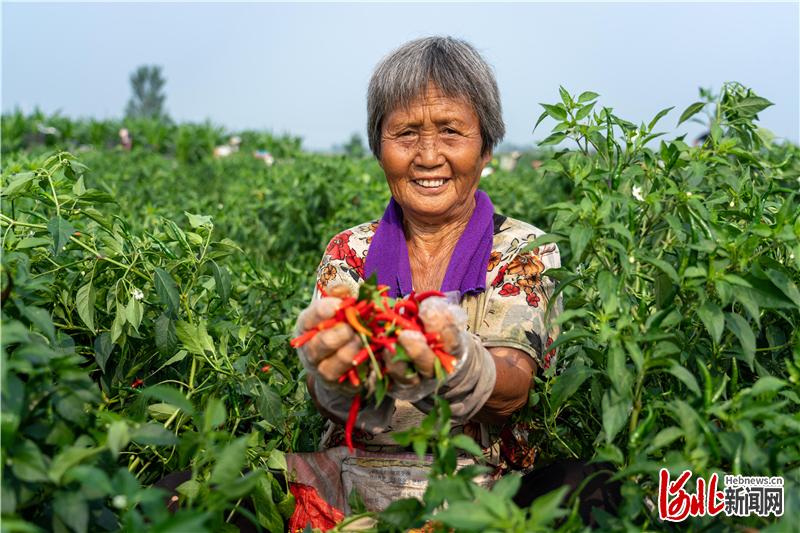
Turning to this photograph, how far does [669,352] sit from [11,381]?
112cm

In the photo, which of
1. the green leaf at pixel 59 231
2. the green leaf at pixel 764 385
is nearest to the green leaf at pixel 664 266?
the green leaf at pixel 764 385

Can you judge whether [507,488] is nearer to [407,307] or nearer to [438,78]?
[407,307]

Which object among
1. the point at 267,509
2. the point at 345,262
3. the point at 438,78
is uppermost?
the point at 438,78

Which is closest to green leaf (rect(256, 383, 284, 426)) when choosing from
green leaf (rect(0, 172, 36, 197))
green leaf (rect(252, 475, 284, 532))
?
green leaf (rect(252, 475, 284, 532))

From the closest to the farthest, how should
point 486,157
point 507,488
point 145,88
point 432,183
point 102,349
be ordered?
point 507,488 < point 102,349 < point 432,183 < point 486,157 < point 145,88

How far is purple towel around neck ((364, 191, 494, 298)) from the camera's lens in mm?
2305

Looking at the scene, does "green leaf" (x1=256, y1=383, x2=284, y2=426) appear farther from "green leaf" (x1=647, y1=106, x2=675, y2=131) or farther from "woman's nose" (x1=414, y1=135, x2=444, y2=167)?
"green leaf" (x1=647, y1=106, x2=675, y2=131)

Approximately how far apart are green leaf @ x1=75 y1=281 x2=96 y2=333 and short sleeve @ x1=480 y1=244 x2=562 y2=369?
931 mm

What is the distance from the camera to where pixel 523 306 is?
217 centimetres

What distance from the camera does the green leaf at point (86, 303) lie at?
2068 millimetres

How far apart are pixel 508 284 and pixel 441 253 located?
0.29m

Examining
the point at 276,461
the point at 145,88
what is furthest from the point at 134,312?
the point at 145,88

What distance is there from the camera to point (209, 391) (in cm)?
230

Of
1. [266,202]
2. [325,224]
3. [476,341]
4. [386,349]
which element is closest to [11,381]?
[386,349]
